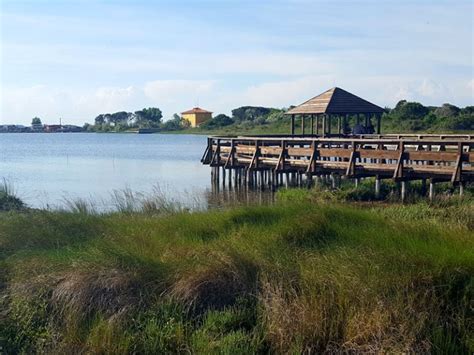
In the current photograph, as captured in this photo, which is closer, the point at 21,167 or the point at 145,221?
the point at 145,221

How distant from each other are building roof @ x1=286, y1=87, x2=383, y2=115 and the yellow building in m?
114

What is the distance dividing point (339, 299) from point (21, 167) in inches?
1557

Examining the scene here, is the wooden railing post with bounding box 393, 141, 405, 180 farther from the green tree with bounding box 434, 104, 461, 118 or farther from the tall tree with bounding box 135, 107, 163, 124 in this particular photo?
the tall tree with bounding box 135, 107, 163, 124

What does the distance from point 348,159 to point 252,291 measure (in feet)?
56.1

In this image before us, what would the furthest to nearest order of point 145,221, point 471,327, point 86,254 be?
point 145,221, point 86,254, point 471,327

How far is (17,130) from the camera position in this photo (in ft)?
550

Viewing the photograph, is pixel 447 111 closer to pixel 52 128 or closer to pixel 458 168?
pixel 458 168

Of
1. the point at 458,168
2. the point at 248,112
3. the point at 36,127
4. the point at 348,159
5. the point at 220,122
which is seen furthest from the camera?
the point at 36,127

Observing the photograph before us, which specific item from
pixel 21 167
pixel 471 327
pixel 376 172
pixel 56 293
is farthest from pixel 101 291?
pixel 21 167

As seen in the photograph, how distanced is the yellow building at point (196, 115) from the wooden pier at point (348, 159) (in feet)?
386

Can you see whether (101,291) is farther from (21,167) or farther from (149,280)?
(21,167)

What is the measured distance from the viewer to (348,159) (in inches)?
982

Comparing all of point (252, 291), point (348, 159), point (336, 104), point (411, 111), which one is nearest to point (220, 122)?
point (411, 111)

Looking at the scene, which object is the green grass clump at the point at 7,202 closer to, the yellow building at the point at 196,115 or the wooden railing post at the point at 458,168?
the wooden railing post at the point at 458,168
